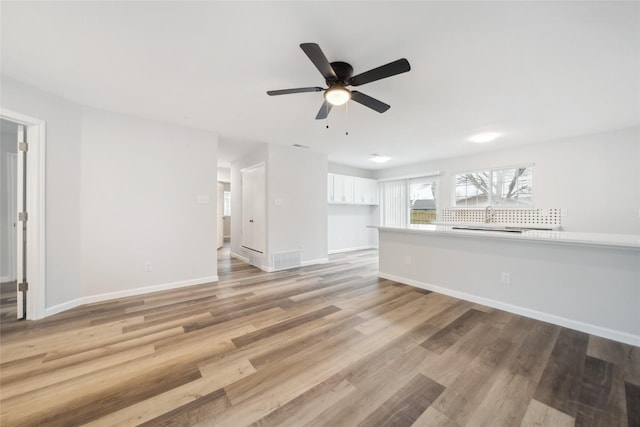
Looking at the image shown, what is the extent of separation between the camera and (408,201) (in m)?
6.66

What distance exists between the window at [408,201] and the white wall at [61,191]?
5.92m

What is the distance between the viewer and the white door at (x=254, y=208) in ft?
15.5

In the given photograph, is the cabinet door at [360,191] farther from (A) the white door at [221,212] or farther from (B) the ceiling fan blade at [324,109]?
(A) the white door at [221,212]

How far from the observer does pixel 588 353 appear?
192 cm

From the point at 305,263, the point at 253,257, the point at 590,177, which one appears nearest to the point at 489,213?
the point at 590,177

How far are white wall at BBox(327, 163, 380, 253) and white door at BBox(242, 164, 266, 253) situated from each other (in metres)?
2.23

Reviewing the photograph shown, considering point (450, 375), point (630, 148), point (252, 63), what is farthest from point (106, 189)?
point (630, 148)

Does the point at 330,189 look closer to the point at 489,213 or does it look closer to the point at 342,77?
the point at 489,213

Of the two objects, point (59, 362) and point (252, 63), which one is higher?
point (252, 63)

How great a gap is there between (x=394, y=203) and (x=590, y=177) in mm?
3876

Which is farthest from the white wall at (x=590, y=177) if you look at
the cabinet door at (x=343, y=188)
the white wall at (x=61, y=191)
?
the white wall at (x=61, y=191)

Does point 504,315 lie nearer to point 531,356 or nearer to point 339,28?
point 531,356

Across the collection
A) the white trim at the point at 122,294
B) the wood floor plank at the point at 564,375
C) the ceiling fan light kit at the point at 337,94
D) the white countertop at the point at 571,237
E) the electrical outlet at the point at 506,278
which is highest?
the ceiling fan light kit at the point at 337,94

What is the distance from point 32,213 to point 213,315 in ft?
7.29
